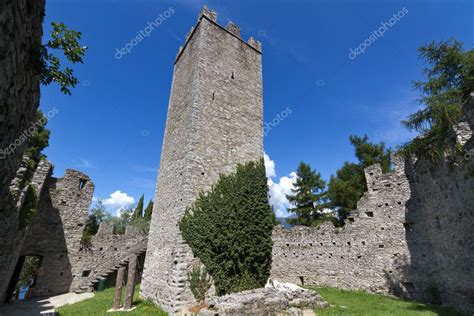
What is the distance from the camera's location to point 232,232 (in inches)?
402

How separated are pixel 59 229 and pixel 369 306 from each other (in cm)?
1736

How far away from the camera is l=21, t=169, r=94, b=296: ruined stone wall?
1415 cm

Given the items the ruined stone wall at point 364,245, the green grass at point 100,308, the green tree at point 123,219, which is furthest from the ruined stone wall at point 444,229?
the green tree at point 123,219

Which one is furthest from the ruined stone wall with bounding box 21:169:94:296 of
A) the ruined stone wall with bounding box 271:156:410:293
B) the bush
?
the ruined stone wall with bounding box 271:156:410:293

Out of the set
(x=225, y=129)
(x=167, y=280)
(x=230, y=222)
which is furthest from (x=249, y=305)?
(x=225, y=129)

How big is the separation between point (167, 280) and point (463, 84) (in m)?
15.1

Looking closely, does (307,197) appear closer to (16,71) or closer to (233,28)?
(233,28)

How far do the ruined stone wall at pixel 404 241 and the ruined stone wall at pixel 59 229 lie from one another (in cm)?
1325

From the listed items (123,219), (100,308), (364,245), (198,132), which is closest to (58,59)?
(198,132)

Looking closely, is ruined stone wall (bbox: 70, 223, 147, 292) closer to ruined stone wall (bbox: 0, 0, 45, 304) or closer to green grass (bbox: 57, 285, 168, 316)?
green grass (bbox: 57, 285, 168, 316)

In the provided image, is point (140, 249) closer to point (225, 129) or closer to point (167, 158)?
point (167, 158)

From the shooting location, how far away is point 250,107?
47.2ft

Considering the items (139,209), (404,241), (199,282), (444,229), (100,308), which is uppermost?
(139,209)

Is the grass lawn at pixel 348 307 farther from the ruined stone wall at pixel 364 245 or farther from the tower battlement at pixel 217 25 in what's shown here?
the tower battlement at pixel 217 25
